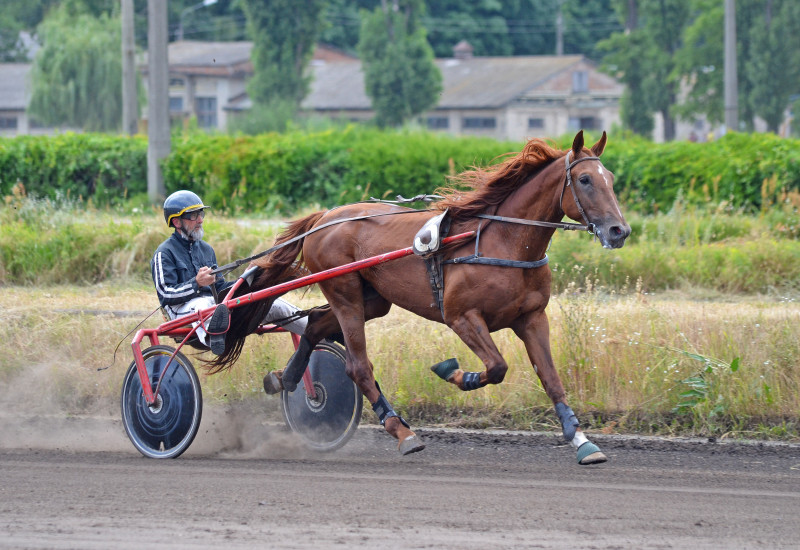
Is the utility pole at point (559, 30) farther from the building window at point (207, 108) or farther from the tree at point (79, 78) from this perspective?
the tree at point (79, 78)

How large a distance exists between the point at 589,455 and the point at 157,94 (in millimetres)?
10431

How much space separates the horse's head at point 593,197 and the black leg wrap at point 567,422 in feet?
3.24

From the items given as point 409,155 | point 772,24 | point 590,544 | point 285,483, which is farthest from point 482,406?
point 772,24

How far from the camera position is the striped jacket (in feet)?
22.3

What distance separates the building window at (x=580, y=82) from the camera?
53.1 meters

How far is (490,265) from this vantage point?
6.09 meters

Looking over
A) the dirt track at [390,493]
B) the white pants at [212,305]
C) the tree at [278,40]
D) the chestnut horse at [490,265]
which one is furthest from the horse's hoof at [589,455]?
the tree at [278,40]

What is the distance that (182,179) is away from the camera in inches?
674

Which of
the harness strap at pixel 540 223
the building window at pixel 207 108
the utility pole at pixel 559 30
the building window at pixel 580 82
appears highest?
the utility pole at pixel 559 30

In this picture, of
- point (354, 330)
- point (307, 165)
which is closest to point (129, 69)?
point (307, 165)

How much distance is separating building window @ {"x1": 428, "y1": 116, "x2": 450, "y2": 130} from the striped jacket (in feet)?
156

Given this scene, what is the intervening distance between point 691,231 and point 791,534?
7772 millimetres

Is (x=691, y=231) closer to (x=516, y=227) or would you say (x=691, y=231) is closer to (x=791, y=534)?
(x=516, y=227)

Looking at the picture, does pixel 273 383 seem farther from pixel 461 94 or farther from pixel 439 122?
pixel 439 122
